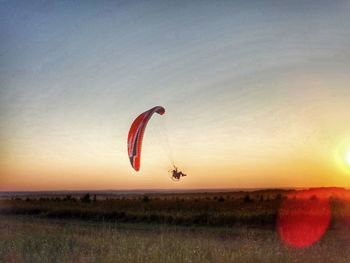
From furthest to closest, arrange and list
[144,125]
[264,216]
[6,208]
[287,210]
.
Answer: [6,208]
[287,210]
[264,216]
[144,125]

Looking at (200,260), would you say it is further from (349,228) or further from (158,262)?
(349,228)

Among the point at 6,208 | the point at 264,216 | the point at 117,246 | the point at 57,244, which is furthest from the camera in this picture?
the point at 6,208

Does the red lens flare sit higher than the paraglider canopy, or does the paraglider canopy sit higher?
the paraglider canopy

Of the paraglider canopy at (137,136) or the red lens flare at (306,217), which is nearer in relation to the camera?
the paraglider canopy at (137,136)

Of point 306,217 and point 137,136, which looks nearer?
point 137,136

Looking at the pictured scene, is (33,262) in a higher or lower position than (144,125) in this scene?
lower

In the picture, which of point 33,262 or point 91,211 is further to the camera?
point 91,211

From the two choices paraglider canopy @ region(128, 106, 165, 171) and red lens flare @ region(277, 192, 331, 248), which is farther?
red lens flare @ region(277, 192, 331, 248)

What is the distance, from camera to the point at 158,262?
387 inches

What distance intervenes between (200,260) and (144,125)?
9094 mm

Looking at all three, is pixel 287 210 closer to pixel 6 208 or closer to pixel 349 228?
pixel 349 228

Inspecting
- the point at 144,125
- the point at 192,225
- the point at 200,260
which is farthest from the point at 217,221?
the point at 200,260

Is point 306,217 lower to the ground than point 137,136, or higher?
lower

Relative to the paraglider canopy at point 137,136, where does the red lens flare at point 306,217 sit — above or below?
below
